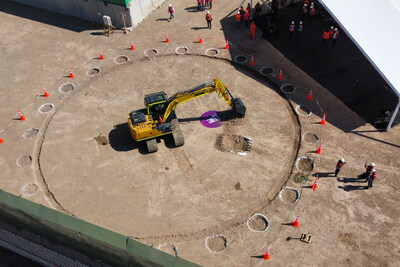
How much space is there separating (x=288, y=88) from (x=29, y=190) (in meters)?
17.6

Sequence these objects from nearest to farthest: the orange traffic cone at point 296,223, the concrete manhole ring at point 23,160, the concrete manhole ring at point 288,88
→ the orange traffic cone at point 296,223 < the concrete manhole ring at point 23,160 < the concrete manhole ring at point 288,88

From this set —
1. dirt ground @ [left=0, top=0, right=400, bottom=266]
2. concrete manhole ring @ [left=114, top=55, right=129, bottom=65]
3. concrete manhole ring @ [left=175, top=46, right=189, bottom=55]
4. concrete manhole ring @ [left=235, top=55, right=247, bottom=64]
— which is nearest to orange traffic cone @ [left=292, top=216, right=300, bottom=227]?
dirt ground @ [left=0, top=0, right=400, bottom=266]

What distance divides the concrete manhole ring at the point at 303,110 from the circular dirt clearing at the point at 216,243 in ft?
33.5

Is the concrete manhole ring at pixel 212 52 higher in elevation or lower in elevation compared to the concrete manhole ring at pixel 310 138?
higher

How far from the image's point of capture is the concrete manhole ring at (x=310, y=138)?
22227 millimetres

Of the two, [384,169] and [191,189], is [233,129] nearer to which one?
[191,189]

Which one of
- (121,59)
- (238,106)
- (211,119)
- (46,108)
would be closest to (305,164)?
(238,106)

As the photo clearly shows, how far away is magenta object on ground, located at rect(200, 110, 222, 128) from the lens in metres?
23.5

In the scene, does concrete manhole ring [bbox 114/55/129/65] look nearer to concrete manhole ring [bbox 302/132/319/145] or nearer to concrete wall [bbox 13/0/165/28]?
concrete wall [bbox 13/0/165/28]

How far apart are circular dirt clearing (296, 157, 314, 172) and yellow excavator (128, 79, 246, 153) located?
577 centimetres

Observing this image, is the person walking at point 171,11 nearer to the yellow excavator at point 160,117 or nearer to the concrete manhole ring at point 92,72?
the concrete manhole ring at point 92,72

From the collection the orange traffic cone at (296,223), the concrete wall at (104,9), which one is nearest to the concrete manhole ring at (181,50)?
the concrete wall at (104,9)

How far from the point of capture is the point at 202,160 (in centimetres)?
2158

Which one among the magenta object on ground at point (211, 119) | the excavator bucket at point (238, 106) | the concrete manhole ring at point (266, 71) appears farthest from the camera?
the concrete manhole ring at point (266, 71)
